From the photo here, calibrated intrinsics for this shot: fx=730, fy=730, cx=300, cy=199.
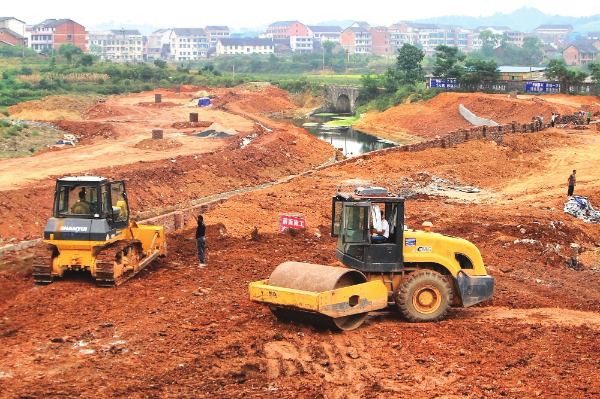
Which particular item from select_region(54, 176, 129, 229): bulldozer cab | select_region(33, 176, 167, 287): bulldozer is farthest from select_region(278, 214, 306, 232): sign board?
select_region(54, 176, 129, 229): bulldozer cab

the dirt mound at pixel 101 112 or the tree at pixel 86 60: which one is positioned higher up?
the tree at pixel 86 60

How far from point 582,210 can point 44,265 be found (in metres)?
16.8

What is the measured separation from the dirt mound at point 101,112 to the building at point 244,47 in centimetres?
13334

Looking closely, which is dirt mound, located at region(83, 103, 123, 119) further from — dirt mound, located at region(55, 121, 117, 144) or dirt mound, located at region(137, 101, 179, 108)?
dirt mound, located at region(55, 121, 117, 144)

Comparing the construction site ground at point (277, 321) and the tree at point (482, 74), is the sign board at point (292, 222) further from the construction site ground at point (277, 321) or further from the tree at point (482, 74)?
the tree at point (482, 74)

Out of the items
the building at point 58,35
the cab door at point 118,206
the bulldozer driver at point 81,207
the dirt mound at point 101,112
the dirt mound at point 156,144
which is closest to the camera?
the bulldozer driver at point 81,207

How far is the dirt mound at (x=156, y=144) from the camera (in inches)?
1489

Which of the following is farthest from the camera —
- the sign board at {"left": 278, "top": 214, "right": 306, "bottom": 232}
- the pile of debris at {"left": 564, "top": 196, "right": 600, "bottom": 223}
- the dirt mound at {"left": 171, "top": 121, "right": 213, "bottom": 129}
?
the dirt mound at {"left": 171, "top": 121, "right": 213, "bottom": 129}

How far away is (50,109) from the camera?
5725 cm

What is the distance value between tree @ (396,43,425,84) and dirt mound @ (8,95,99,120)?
34.4m

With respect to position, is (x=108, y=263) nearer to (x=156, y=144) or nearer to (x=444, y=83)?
(x=156, y=144)

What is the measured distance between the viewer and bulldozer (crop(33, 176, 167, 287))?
1410cm

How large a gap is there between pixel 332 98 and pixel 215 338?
79.2 meters

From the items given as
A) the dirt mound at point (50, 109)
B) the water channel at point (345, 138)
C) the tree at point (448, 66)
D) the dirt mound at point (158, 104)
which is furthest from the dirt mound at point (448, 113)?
the dirt mound at point (50, 109)
